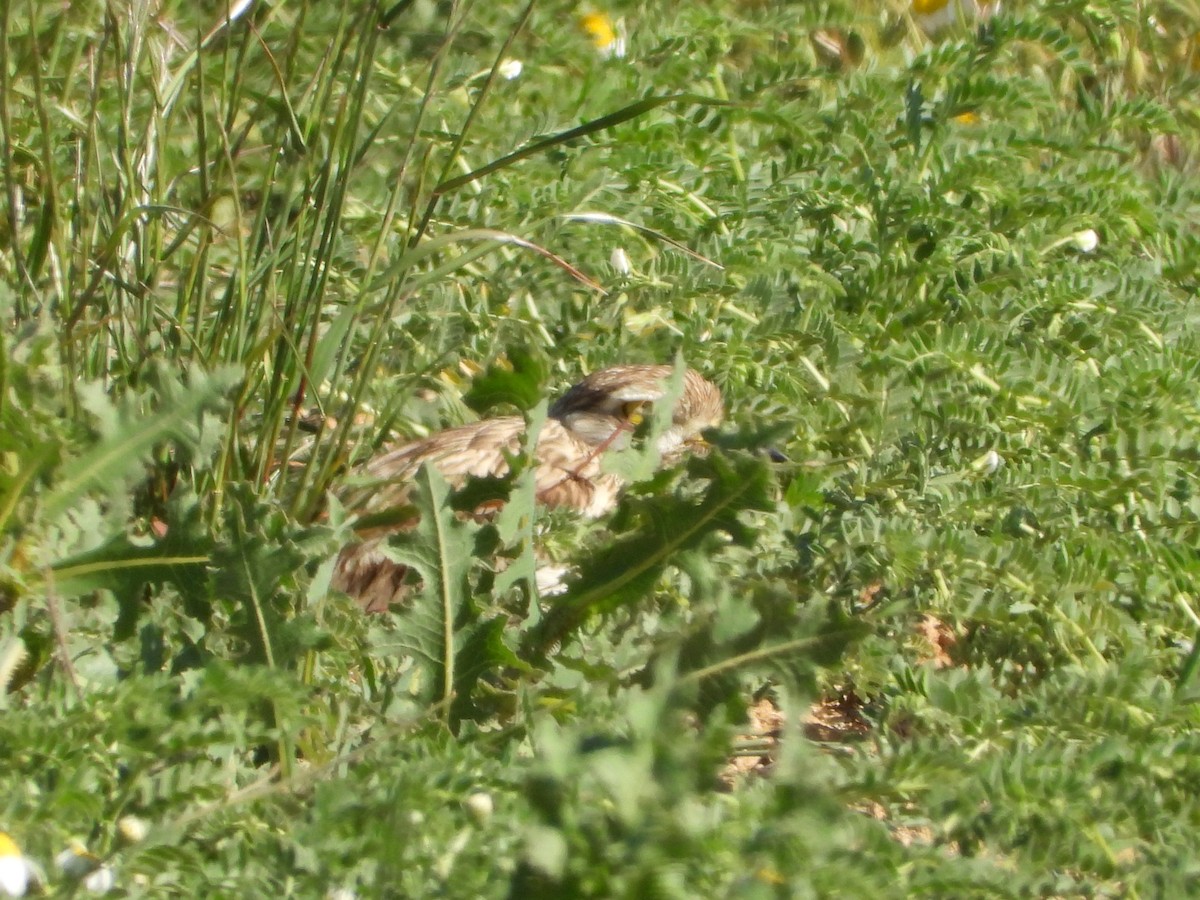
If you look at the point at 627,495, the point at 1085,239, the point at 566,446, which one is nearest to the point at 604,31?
the point at 566,446

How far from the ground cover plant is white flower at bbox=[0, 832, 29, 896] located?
0.02 metres

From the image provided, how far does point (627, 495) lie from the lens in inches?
132

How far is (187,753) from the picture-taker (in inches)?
113

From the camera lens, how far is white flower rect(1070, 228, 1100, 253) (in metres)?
5.17

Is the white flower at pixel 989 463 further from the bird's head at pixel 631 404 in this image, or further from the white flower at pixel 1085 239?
the white flower at pixel 1085 239

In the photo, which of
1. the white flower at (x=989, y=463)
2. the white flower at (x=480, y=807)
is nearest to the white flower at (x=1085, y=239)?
the white flower at (x=989, y=463)

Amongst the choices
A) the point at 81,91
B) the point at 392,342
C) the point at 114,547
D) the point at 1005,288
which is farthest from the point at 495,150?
the point at 114,547

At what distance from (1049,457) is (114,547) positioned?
7.58ft

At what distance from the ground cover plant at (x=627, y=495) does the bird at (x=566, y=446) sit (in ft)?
0.46

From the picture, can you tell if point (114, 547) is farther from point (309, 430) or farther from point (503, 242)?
point (309, 430)

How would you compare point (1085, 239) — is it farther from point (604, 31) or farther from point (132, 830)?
point (132, 830)

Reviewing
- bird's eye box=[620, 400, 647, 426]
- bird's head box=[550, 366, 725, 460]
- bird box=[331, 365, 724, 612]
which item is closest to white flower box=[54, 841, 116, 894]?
bird box=[331, 365, 724, 612]

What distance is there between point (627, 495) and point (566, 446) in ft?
6.16

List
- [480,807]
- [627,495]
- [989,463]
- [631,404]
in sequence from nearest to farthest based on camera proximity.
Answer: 1. [480,807]
2. [627,495]
3. [989,463]
4. [631,404]
